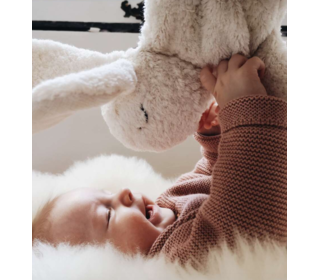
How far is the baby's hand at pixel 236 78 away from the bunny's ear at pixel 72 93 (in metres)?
0.15

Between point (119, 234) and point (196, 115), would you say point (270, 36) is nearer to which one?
point (196, 115)

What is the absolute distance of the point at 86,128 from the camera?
3.62 ft

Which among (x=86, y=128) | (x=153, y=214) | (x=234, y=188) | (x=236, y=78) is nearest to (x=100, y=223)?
(x=153, y=214)

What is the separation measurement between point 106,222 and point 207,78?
0.39 meters

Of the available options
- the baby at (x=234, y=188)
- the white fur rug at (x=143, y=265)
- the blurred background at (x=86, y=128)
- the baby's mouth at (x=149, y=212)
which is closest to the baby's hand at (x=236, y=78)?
the baby at (x=234, y=188)

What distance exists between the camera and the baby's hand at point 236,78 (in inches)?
18.0

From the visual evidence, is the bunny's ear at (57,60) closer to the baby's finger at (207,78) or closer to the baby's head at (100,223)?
the baby's finger at (207,78)

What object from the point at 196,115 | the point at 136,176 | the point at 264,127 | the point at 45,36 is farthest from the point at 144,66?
the point at 45,36

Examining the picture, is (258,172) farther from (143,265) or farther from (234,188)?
(143,265)

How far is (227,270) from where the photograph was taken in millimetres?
455
